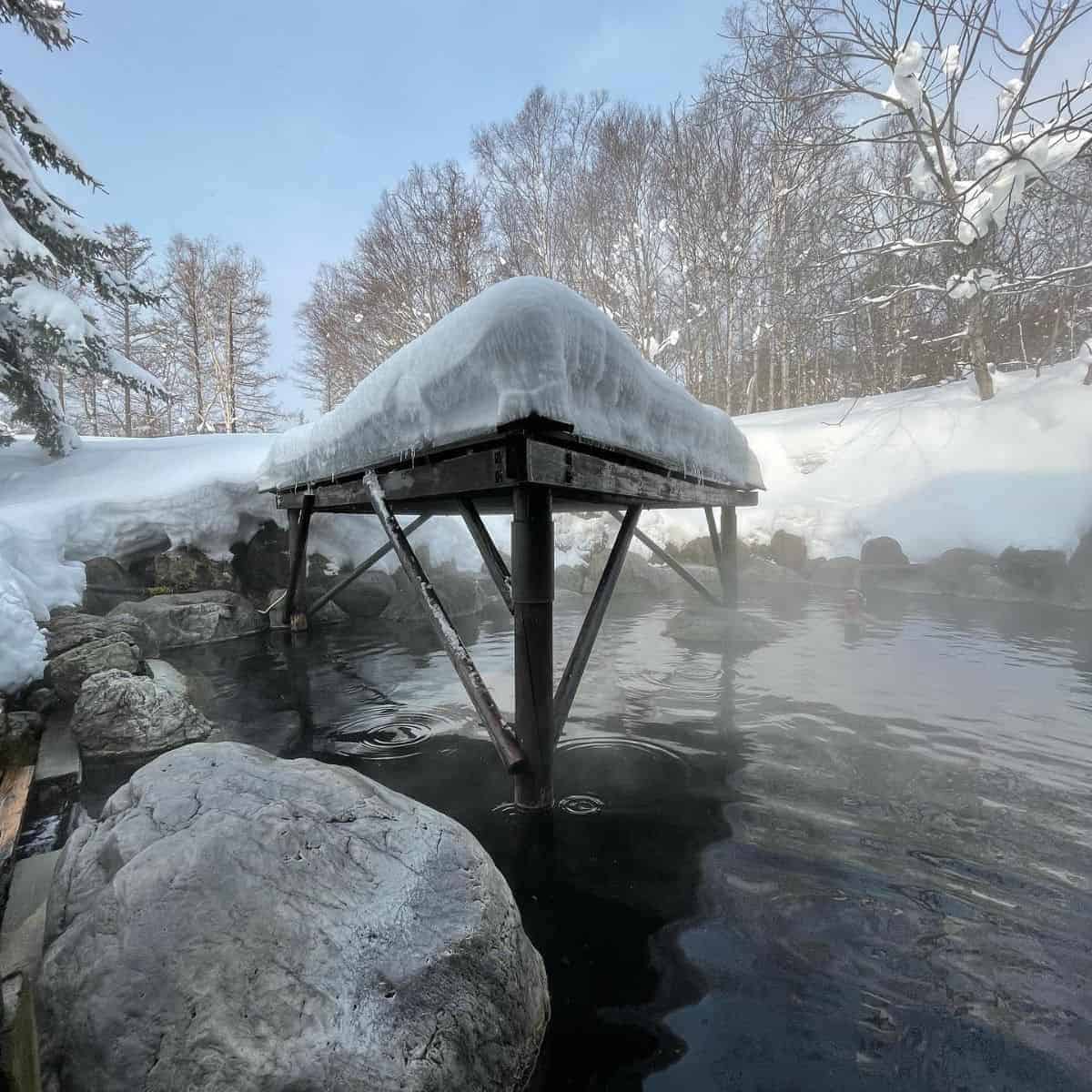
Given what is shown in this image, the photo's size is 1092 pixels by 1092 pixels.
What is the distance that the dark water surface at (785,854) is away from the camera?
160 centimetres

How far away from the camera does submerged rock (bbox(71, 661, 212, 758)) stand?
3.48 m

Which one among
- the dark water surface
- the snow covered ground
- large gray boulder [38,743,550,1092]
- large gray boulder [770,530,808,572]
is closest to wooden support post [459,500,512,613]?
the dark water surface

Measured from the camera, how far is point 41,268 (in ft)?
A: 24.3

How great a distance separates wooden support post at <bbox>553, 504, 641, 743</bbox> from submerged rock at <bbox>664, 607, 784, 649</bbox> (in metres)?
3.61

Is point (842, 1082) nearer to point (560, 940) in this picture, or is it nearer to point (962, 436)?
point (560, 940)

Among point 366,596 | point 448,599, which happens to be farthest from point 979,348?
point 366,596

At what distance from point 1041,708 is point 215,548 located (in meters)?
9.31

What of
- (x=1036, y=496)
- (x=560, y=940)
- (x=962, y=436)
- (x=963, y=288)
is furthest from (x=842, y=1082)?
(x=962, y=436)

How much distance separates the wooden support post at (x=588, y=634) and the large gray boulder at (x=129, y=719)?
2539 millimetres

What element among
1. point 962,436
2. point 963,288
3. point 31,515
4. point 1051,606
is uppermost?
point 963,288

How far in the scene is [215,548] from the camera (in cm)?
803

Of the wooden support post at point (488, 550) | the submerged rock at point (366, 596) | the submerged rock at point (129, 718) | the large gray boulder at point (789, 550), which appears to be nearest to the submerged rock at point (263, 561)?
the submerged rock at point (366, 596)

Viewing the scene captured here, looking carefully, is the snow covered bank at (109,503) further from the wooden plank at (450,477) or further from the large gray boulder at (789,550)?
the large gray boulder at (789,550)

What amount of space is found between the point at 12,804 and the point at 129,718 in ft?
3.27
